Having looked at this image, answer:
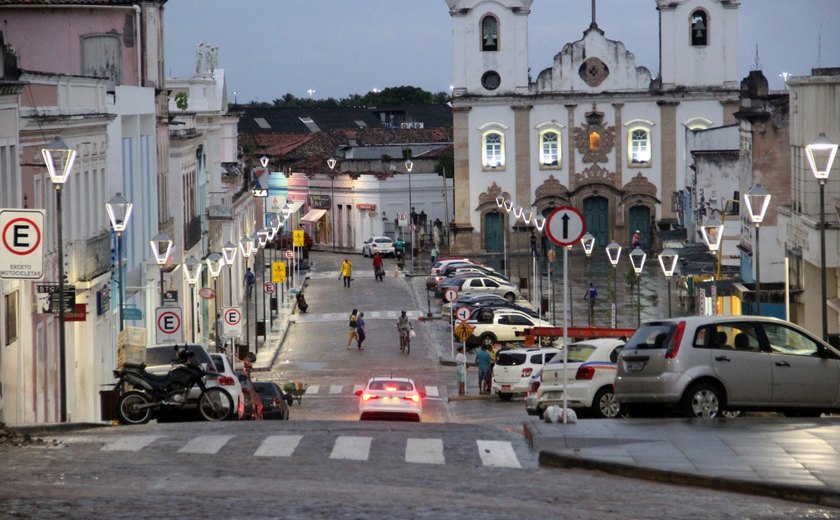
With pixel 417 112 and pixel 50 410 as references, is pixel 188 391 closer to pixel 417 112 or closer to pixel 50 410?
pixel 50 410

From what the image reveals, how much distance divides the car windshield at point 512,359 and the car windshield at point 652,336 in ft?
58.0

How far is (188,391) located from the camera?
24484mm

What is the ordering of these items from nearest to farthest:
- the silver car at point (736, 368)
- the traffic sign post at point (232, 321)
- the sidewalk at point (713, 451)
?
the sidewalk at point (713, 451)
the silver car at point (736, 368)
the traffic sign post at point (232, 321)

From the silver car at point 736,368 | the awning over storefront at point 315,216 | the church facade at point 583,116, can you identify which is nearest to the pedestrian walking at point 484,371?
the silver car at point 736,368

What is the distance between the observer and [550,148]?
9450 cm

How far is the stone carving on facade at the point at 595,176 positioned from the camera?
94.1 meters

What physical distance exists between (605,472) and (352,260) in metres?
81.6

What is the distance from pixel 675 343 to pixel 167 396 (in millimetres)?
7272

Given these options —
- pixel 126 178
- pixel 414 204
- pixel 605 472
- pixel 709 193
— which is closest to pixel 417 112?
pixel 414 204

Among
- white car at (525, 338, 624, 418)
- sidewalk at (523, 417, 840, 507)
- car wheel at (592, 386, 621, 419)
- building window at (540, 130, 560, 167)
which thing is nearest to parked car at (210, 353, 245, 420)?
white car at (525, 338, 624, 418)

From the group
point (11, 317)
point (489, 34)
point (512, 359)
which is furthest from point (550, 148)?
point (11, 317)

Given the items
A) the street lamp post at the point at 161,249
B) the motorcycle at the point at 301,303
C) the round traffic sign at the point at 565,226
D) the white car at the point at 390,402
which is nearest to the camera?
the round traffic sign at the point at 565,226

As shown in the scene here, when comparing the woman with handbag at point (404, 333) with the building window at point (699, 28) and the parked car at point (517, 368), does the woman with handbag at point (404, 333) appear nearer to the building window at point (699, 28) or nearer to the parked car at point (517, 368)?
the parked car at point (517, 368)

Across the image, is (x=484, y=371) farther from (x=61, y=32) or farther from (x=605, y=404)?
(x=605, y=404)
